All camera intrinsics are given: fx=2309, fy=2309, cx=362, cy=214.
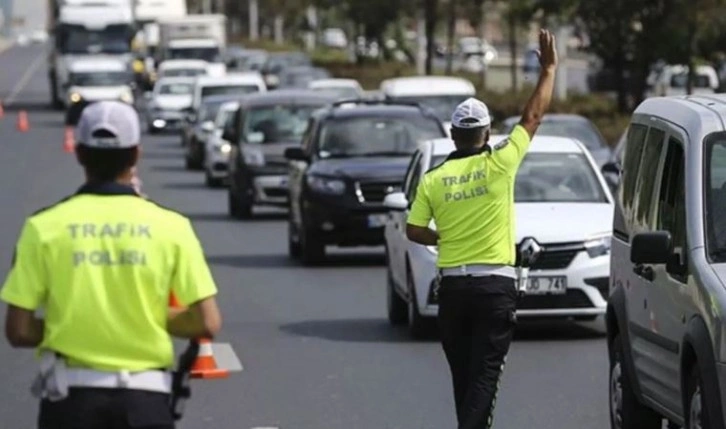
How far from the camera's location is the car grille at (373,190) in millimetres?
22828

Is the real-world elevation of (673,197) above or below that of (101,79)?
above

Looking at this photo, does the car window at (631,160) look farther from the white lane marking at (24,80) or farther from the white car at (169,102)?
the white lane marking at (24,80)

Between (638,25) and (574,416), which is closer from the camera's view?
(574,416)

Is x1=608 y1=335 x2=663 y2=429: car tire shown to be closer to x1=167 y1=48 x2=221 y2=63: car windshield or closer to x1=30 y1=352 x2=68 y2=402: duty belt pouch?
x1=30 y1=352 x2=68 y2=402: duty belt pouch

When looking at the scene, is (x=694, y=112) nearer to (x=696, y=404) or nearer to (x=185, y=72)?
(x=696, y=404)

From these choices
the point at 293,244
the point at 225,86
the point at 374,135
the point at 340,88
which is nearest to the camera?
the point at 374,135

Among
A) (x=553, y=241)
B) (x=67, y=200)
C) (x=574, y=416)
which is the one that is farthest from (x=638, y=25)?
(x=67, y=200)

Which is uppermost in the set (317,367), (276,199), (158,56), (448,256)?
(448,256)

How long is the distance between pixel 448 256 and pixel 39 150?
42316 mm

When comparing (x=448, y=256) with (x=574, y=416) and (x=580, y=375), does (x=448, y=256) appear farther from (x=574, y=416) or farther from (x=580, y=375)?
(x=580, y=375)

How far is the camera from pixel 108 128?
655 cm

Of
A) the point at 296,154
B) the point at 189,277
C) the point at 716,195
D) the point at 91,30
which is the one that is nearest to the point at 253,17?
the point at 91,30

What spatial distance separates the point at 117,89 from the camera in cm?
6300

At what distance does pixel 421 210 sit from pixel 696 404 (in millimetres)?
1749
